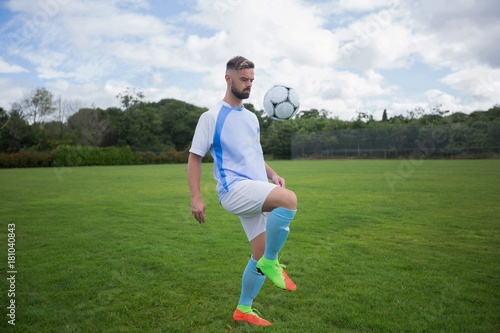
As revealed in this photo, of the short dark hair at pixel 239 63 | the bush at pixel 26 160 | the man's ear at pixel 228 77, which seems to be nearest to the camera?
the short dark hair at pixel 239 63

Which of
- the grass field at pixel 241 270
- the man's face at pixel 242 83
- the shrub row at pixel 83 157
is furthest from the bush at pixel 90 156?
the man's face at pixel 242 83

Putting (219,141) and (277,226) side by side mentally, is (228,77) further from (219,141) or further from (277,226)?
(277,226)

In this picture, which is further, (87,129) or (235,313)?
(87,129)

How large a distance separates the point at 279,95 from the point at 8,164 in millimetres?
50246

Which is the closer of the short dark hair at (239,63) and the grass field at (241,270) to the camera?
the short dark hair at (239,63)

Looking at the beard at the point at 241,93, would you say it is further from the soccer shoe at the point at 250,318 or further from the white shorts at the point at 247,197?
the soccer shoe at the point at 250,318

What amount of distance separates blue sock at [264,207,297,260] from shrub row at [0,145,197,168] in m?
50.2

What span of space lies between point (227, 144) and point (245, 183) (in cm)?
45

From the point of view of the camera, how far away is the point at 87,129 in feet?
240

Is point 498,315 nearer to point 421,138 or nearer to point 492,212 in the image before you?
point 492,212

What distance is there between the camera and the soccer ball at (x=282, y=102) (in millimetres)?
4980

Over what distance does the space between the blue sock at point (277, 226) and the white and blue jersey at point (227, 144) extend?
0.51 metres

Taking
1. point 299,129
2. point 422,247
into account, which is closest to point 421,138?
point 299,129

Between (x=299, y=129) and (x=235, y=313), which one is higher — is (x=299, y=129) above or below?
above
